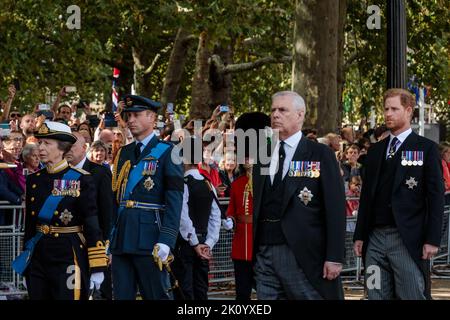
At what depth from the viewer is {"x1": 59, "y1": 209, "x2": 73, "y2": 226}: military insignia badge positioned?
32.2 ft

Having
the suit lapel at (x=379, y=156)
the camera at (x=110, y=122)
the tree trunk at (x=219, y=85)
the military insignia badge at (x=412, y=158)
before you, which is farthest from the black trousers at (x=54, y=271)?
the tree trunk at (x=219, y=85)

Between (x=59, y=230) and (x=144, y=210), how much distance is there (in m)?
0.76

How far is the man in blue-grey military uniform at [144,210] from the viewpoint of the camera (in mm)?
10164

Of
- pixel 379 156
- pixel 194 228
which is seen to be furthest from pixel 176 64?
pixel 379 156

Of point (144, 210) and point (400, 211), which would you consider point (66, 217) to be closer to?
point (144, 210)

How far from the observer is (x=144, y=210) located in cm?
1029

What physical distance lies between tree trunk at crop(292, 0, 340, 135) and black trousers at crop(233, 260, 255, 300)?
1109 cm

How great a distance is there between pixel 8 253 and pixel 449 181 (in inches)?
285

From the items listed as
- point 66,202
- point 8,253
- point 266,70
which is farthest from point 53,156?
point 266,70

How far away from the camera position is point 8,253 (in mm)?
13852

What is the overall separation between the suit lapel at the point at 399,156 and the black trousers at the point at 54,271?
255 cm

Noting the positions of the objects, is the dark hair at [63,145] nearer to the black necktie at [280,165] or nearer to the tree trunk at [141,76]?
the black necktie at [280,165]
